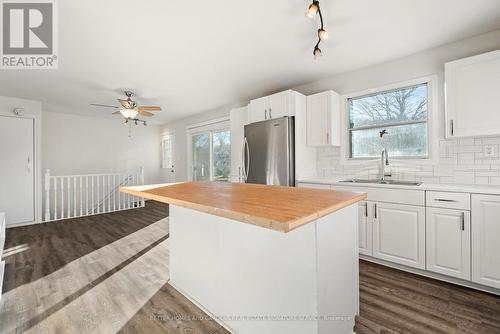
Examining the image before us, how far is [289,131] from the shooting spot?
3027mm

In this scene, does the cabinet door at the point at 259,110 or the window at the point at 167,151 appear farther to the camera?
the window at the point at 167,151

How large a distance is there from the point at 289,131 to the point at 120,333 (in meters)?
2.63

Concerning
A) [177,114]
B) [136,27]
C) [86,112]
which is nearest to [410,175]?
[136,27]

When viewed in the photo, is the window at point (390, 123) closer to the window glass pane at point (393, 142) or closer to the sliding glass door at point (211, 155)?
the window glass pane at point (393, 142)

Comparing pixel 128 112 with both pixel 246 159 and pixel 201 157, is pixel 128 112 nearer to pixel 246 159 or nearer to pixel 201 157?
pixel 246 159

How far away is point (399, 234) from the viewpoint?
2.18 meters

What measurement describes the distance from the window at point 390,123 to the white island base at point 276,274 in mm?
1842

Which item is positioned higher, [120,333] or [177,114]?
[177,114]

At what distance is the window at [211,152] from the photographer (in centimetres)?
503

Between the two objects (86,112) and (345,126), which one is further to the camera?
(86,112)

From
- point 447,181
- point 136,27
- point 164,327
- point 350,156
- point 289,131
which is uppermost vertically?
point 136,27

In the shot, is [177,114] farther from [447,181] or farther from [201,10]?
[447,181]

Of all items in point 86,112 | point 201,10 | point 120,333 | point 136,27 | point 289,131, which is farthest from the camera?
point 86,112

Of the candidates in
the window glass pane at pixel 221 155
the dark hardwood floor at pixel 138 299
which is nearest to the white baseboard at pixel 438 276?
the dark hardwood floor at pixel 138 299
